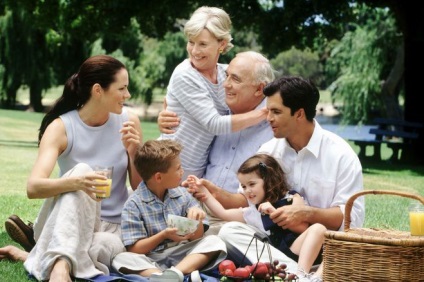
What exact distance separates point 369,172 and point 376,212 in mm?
6066

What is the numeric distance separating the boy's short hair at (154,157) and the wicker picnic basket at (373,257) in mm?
1100

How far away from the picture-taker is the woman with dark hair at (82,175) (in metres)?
4.67

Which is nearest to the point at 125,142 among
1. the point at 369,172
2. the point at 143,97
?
the point at 369,172

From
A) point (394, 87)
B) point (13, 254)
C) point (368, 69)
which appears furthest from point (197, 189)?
point (368, 69)

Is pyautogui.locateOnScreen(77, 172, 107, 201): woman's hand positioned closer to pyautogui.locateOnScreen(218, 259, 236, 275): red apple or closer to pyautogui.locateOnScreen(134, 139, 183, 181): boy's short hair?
pyautogui.locateOnScreen(134, 139, 183, 181): boy's short hair

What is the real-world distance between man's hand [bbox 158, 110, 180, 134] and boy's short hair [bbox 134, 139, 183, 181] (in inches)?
18.5

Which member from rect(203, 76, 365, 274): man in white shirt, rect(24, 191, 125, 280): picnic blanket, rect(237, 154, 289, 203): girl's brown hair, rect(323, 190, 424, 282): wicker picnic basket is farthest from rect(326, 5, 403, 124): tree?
rect(323, 190, 424, 282): wicker picnic basket

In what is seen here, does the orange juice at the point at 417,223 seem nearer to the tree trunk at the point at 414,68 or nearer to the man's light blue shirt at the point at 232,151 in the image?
the man's light blue shirt at the point at 232,151

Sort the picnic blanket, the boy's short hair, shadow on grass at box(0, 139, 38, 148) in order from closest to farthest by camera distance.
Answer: the picnic blanket < the boy's short hair < shadow on grass at box(0, 139, 38, 148)

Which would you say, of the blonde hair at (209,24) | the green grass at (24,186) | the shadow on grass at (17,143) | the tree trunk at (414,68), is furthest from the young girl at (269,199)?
the shadow on grass at (17,143)

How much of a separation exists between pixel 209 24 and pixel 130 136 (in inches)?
36.8

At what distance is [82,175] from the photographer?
4.61 m

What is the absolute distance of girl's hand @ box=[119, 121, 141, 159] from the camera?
16.7ft

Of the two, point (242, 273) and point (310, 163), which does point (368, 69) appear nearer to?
point (310, 163)
